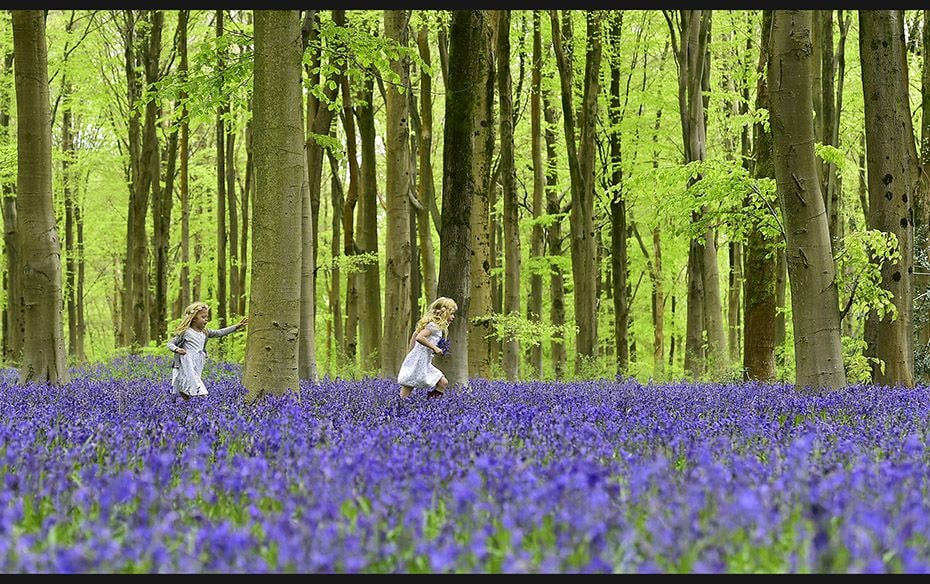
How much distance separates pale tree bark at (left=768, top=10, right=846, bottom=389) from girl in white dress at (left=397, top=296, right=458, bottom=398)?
12.3 ft

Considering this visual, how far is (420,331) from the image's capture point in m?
10.2

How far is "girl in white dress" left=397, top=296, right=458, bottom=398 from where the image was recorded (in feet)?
32.1

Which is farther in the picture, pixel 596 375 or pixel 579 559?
pixel 596 375

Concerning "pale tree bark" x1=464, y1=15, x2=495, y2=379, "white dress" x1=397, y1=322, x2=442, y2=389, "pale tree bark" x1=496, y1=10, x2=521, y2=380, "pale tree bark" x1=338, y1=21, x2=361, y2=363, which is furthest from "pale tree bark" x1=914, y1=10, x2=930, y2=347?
"pale tree bark" x1=338, y1=21, x2=361, y2=363

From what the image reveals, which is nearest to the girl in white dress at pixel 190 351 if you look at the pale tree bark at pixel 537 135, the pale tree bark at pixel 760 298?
the pale tree bark at pixel 760 298

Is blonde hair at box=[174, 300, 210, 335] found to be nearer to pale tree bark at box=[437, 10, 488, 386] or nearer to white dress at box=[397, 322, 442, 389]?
white dress at box=[397, 322, 442, 389]

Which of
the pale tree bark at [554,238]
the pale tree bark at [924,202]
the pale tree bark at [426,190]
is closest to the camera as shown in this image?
the pale tree bark at [924,202]

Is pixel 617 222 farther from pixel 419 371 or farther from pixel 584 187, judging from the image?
pixel 419 371

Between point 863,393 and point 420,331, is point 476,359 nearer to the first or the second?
point 420,331

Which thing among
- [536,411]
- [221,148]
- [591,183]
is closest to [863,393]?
[536,411]

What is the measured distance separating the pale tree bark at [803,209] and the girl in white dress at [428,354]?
12.3 ft

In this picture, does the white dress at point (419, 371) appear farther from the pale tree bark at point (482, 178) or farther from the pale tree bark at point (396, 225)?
the pale tree bark at point (396, 225)

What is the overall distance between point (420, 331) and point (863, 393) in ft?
15.1

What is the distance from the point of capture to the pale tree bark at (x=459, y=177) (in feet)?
36.5
